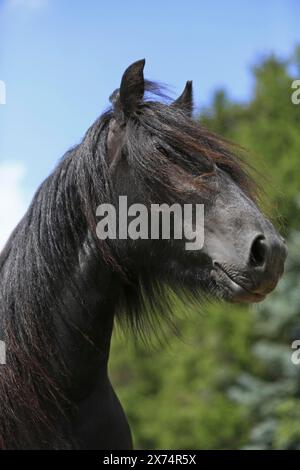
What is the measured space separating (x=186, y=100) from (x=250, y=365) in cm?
704

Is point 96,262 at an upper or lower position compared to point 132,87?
lower

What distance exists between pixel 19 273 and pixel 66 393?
17.0 inches

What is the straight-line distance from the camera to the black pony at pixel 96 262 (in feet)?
7.61

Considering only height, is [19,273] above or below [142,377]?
above

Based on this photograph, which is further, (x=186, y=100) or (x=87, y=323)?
(x=186, y=100)

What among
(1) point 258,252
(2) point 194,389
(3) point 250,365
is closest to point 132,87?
(1) point 258,252

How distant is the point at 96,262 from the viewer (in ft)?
7.96

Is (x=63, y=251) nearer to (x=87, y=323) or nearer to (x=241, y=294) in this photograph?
(x=87, y=323)

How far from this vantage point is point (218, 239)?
226 cm

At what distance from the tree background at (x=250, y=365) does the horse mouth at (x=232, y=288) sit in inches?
145

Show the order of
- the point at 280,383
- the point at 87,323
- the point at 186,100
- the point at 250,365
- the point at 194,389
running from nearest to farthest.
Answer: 1. the point at 87,323
2. the point at 186,100
3. the point at 280,383
4. the point at 250,365
5. the point at 194,389
